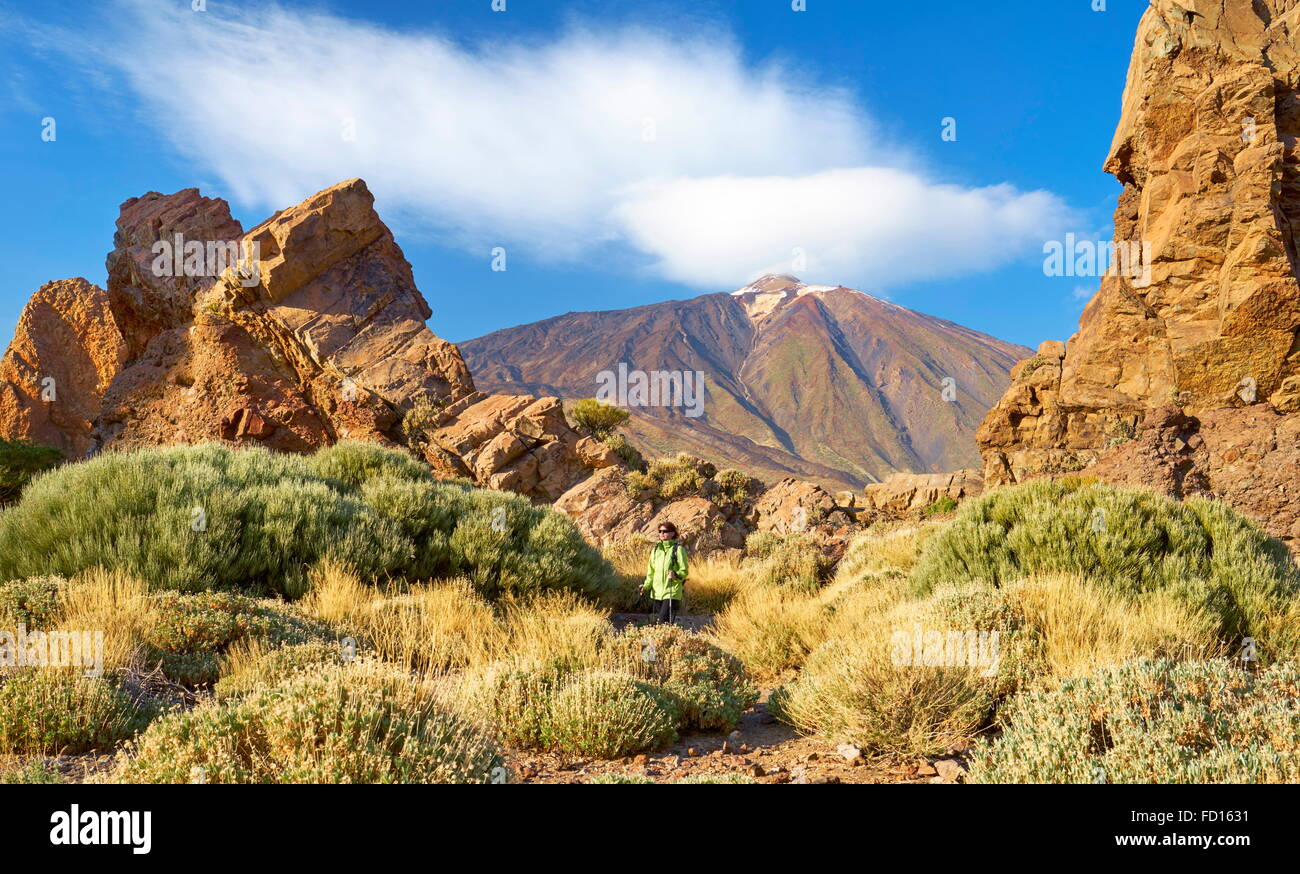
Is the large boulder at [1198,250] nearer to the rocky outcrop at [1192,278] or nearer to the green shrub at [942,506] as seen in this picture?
the rocky outcrop at [1192,278]

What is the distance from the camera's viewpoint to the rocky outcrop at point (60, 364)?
116ft

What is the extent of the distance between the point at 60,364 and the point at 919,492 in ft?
135

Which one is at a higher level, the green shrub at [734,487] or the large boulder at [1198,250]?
the large boulder at [1198,250]

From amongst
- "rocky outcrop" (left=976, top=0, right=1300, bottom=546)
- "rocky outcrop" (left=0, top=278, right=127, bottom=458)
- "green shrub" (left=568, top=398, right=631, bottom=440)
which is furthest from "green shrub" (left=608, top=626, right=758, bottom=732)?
"rocky outcrop" (left=0, top=278, right=127, bottom=458)

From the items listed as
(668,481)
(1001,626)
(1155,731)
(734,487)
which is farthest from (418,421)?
(1155,731)

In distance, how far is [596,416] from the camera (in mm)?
21203

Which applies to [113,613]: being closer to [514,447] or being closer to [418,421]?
[418,421]

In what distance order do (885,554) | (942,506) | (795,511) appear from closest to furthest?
(885,554) → (795,511) → (942,506)

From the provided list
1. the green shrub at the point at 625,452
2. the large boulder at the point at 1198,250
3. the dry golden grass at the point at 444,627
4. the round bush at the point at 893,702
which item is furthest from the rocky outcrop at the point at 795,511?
the round bush at the point at 893,702

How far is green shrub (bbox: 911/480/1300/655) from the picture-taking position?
7.01 metres

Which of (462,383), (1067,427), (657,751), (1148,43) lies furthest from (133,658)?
(1148,43)

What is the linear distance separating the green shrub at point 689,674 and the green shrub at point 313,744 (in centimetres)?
196
